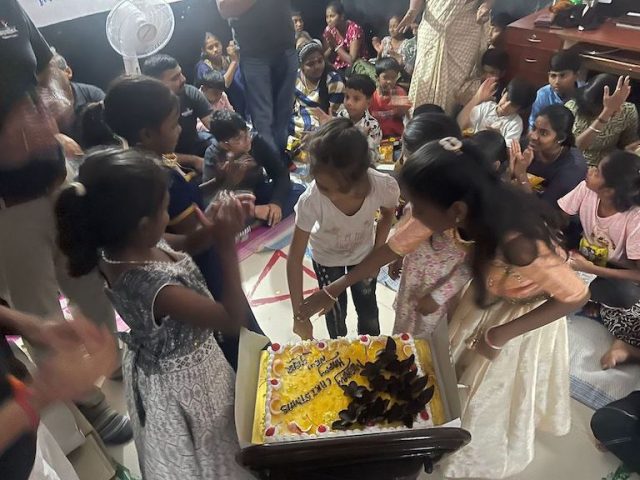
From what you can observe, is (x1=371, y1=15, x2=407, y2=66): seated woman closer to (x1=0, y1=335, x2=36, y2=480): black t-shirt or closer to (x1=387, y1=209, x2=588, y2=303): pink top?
(x1=387, y1=209, x2=588, y2=303): pink top

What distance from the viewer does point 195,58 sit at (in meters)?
4.07

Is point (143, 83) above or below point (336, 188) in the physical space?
above

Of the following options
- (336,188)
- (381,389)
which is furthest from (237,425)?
(336,188)

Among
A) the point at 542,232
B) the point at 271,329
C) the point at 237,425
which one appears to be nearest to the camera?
the point at 542,232

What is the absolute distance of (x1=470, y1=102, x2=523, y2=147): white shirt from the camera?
2936mm

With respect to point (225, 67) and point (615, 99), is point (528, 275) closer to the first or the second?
point (615, 99)

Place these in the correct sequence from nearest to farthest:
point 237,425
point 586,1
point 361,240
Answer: point 237,425, point 361,240, point 586,1

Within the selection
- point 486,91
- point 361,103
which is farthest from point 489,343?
point 486,91

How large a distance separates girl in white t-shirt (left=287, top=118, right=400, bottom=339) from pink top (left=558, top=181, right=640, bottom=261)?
3.08ft

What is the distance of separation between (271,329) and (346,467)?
1050 mm

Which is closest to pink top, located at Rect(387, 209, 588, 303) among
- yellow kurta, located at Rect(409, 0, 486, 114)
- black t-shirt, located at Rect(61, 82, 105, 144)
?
black t-shirt, located at Rect(61, 82, 105, 144)

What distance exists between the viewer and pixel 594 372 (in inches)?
78.5

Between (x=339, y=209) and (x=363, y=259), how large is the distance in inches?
7.3

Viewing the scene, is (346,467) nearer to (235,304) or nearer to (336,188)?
(235,304)
